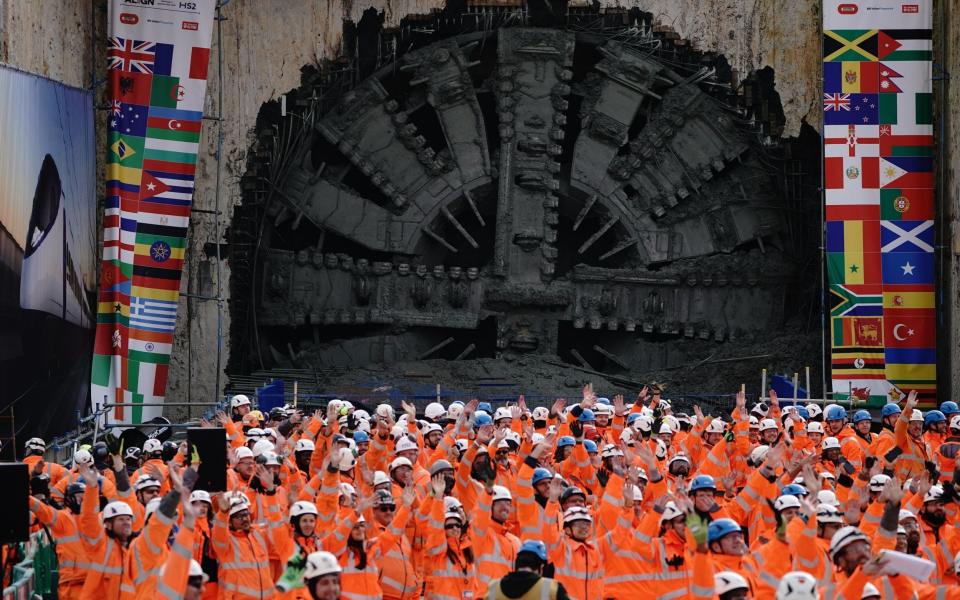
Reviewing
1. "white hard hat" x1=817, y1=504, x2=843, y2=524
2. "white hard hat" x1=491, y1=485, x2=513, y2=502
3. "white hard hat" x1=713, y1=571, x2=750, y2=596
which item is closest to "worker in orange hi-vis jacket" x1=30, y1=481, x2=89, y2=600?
"white hard hat" x1=491, y1=485, x2=513, y2=502

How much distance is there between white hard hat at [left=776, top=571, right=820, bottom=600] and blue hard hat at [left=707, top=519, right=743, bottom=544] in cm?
173

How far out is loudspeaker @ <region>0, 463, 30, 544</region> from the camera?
10258 millimetres

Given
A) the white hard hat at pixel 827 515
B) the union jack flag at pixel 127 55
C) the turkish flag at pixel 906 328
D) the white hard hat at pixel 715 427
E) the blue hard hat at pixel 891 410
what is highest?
the union jack flag at pixel 127 55

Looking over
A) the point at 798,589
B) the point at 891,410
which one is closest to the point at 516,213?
the point at 891,410

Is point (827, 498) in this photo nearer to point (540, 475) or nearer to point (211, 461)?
point (540, 475)

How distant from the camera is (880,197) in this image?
2580 centimetres

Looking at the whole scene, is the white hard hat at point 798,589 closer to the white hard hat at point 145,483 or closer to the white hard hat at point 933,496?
the white hard hat at point 933,496

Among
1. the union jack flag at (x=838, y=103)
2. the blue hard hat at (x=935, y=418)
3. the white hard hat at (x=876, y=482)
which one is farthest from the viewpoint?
the union jack flag at (x=838, y=103)

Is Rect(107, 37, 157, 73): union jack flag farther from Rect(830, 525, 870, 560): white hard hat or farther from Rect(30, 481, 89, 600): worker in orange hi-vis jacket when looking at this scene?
Rect(830, 525, 870, 560): white hard hat

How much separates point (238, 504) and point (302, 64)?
1601 centimetres

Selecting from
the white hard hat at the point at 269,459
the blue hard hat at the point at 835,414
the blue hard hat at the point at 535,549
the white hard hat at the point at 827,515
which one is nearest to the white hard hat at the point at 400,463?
the white hard hat at the point at 269,459

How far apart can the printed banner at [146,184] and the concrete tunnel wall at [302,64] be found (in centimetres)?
62

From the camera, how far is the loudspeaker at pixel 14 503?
10.3 m

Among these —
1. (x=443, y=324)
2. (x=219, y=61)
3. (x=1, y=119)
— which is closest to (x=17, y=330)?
(x=1, y=119)
